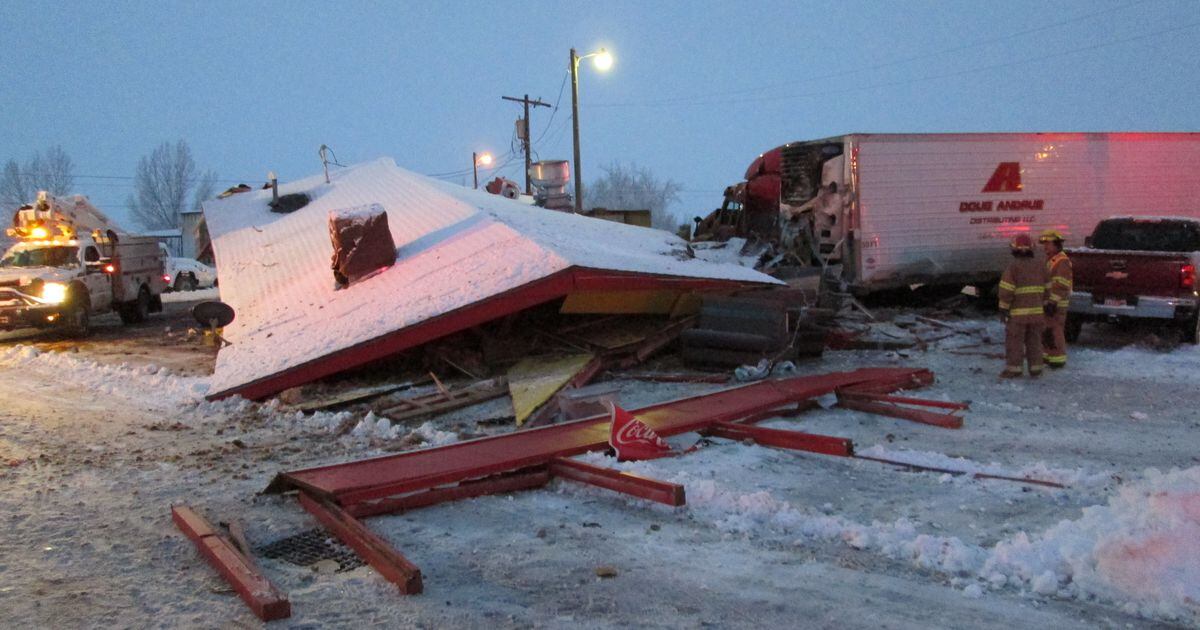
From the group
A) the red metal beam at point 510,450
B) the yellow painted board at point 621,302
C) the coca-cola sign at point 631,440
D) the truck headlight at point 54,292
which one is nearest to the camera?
the red metal beam at point 510,450

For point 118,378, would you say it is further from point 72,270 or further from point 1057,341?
point 1057,341

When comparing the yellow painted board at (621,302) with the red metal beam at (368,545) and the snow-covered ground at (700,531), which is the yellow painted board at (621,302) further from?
the red metal beam at (368,545)

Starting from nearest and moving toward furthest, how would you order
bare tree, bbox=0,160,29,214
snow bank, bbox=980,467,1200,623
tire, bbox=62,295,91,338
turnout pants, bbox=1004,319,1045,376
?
snow bank, bbox=980,467,1200,623 < turnout pants, bbox=1004,319,1045,376 < tire, bbox=62,295,91,338 < bare tree, bbox=0,160,29,214

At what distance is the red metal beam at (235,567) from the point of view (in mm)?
4074

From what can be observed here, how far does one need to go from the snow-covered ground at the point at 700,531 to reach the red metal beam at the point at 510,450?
23 centimetres

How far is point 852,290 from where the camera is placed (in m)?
Result: 15.6

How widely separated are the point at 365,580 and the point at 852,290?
1246 centimetres

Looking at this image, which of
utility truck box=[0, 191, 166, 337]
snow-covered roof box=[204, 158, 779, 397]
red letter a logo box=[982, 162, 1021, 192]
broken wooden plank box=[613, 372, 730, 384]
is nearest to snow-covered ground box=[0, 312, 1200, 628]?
snow-covered roof box=[204, 158, 779, 397]

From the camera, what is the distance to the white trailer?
15445 millimetres

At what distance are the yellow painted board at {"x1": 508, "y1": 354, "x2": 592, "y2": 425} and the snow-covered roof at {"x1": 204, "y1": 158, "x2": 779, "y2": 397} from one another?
31.2 inches

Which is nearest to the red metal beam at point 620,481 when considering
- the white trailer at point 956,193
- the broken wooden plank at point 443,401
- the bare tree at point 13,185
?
the broken wooden plank at point 443,401

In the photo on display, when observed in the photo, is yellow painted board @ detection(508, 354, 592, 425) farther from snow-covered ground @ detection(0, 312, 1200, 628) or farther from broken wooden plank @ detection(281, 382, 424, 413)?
broken wooden plank @ detection(281, 382, 424, 413)

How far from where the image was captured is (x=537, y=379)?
9.77 m

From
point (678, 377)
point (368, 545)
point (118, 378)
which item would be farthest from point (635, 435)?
point (118, 378)
